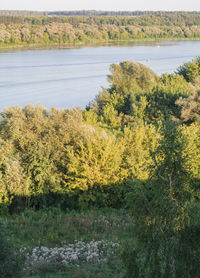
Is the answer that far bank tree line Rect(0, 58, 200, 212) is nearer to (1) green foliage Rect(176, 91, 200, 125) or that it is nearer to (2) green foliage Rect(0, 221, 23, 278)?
(1) green foliage Rect(176, 91, 200, 125)

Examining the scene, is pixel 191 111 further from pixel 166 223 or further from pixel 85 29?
pixel 85 29

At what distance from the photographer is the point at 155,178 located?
4637 mm

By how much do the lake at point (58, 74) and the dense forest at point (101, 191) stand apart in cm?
1032

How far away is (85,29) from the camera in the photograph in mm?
96438

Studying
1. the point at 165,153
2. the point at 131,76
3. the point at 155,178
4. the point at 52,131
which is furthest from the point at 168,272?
the point at 131,76

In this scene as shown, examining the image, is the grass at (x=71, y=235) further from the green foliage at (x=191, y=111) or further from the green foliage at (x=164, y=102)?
the green foliage at (x=164, y=102)

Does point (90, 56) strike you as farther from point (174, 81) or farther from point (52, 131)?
point (52, 131)

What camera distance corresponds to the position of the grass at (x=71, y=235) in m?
7.77

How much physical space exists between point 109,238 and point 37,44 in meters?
75.3

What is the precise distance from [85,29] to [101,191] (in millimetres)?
86307

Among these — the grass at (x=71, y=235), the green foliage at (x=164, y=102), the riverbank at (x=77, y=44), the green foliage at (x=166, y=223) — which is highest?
the riverbank at (x=77, y=44)

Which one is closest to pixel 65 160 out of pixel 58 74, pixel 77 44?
pixel 58 74

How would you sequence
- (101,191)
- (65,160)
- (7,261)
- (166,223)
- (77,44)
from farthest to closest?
1. (77,44)
2. (65,160)
3. (101,191)
4. (7,261)
5. (166,223)

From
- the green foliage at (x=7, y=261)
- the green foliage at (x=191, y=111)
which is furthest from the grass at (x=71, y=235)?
the green foliage at (x=191, y=111)
